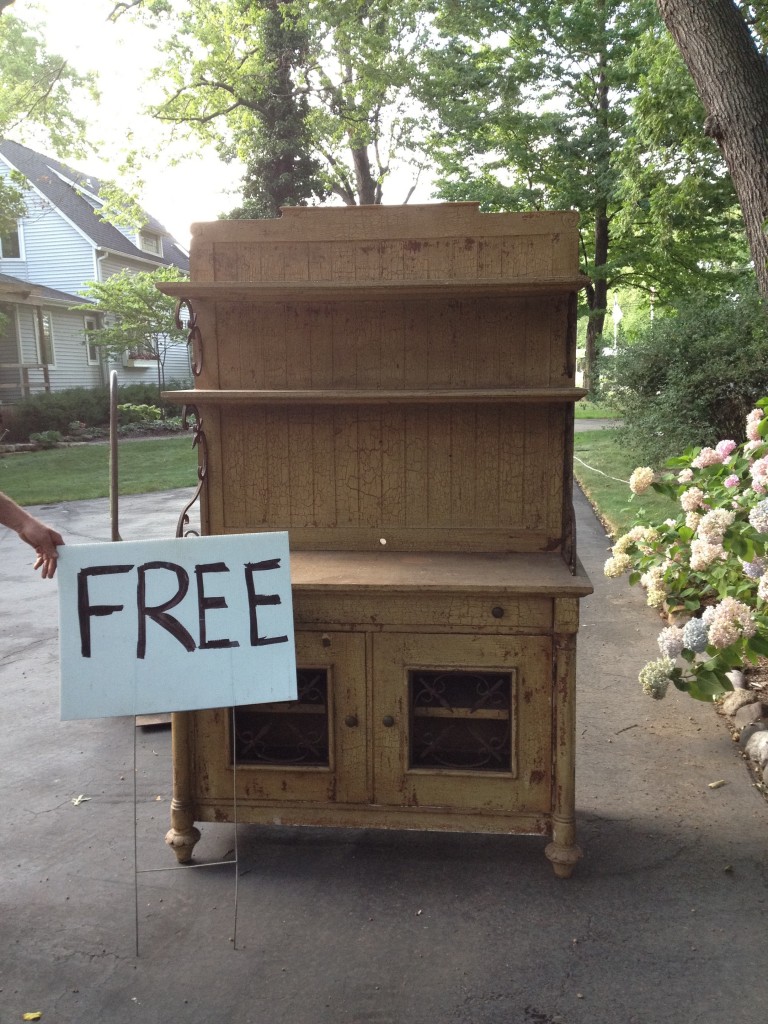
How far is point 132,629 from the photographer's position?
2.61m

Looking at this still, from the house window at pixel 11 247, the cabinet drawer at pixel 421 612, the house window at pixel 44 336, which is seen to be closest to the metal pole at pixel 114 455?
the cabinet drawer at pixel 421 612

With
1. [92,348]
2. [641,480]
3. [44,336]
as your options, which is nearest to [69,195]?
[92,348]

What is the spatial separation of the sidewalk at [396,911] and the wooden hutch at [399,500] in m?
0.22

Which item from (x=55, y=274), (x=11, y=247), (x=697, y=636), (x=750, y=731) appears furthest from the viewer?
(x=55, y=274)

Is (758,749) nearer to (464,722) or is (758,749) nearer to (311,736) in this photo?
(464,722)

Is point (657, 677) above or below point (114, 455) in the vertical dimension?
below

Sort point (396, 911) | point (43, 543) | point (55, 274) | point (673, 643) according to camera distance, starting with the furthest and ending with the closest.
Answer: point (55, 274), point (673, 643), point (396, 911), point (43, 543)

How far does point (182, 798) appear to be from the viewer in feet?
9.78

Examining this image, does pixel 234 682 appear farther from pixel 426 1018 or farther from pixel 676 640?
pixel 676 640

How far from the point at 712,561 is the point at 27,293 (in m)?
22.5

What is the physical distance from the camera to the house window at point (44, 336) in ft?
75.0

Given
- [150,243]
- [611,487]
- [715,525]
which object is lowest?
[611,487]

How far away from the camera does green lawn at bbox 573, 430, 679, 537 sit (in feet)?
27.3

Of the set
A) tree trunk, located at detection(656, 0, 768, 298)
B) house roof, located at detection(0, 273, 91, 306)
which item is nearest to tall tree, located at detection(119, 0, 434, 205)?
house roof, located at detection(0, 273, 91, 306)
